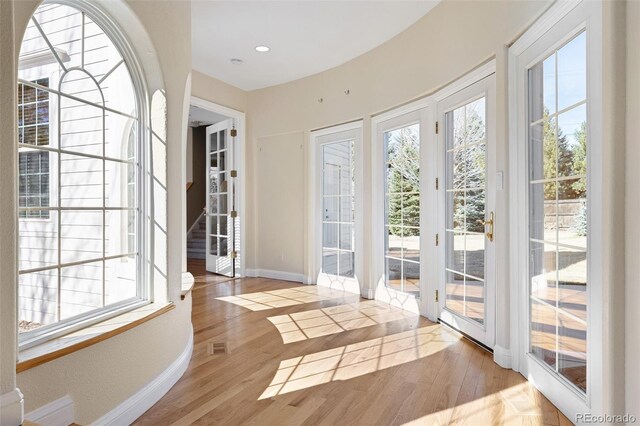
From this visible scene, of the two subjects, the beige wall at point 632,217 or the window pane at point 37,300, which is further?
the window pane at point 37,300

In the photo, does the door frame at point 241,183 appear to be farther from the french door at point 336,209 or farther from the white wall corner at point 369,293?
the white wall corner at point 369,293

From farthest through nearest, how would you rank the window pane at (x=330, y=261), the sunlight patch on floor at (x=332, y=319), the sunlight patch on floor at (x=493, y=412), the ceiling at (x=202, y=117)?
the ceiling at (x=202, y=117) < the window pane at (x=330, y=261) < the sunlight patch on floor at (x=332, y=319) < the sunlight patch on floor at (x=493, y=412)

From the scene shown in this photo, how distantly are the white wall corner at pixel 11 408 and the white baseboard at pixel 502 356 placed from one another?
103 inches

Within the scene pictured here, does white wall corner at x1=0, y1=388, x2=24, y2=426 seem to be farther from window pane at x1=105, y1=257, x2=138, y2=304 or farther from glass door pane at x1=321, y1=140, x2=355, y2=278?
glass door pane at x1=321, y1=140, x2=355, y2=278

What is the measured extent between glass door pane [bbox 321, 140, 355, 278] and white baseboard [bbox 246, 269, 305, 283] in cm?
44

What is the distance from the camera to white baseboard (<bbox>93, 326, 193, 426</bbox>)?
75.2 inches

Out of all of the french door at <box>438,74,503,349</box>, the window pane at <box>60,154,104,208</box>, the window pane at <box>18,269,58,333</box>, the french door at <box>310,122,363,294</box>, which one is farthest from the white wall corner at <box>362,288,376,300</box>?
the window pane at <box>18,269,58,333</box>

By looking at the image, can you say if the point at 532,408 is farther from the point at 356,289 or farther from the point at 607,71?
the point at 356,289

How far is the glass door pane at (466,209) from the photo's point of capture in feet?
10.2

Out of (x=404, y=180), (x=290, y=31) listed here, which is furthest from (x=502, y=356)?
(x=290, y=31)

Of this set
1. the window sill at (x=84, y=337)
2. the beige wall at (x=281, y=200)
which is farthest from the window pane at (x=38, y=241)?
the beige wall at (x=281, y=200)

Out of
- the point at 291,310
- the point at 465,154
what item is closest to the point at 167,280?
the point at 291,310

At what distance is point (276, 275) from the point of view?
595cm

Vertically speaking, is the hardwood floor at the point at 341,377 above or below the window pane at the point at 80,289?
below
